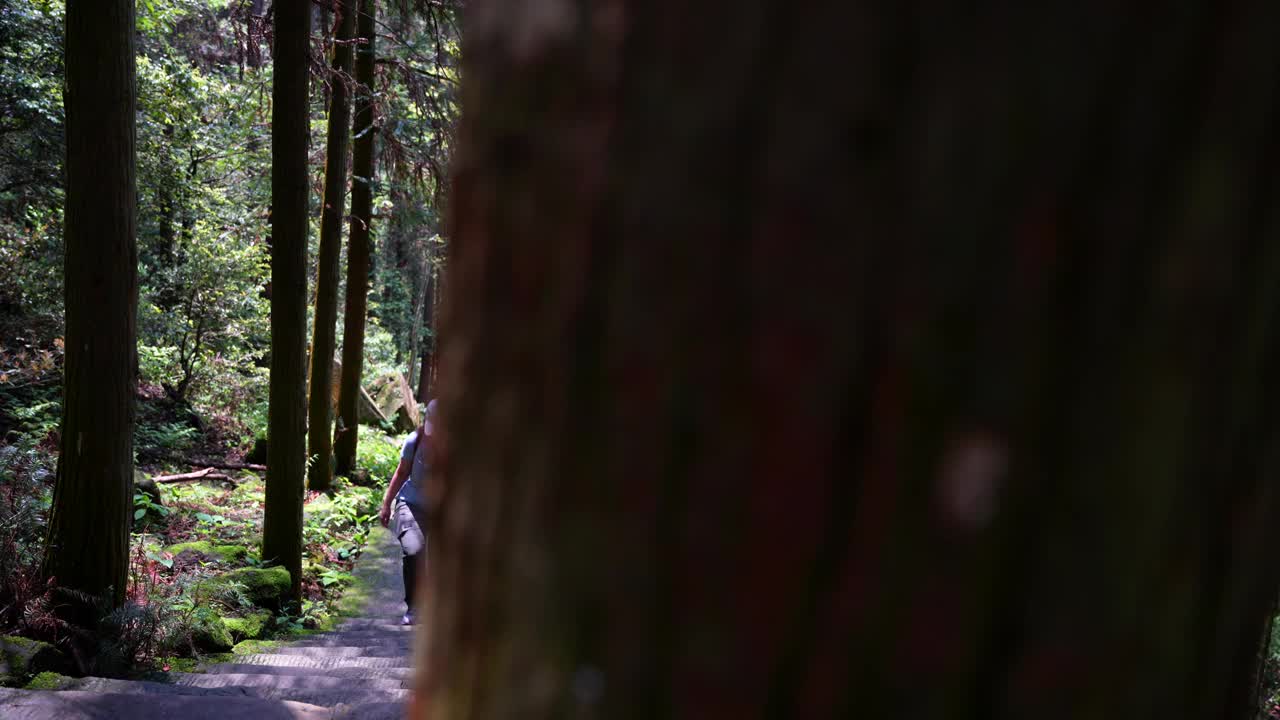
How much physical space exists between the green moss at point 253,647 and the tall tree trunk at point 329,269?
4.67 m

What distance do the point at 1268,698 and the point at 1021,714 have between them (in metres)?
7.12

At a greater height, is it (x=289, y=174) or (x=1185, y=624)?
(x=289, y=174)

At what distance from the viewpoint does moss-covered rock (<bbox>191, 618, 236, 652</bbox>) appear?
5.48m

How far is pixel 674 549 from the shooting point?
46 centimetres

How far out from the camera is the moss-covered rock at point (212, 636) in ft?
18.0

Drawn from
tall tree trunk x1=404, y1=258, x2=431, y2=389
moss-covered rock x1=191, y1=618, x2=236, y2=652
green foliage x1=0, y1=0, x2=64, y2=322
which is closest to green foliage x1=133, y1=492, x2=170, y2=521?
moss-covered rock x1=191, y1=618, x2=236, y2=652

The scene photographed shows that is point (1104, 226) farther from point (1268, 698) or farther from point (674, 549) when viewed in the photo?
point (1268, 698)

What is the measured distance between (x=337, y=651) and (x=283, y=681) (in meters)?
1.21

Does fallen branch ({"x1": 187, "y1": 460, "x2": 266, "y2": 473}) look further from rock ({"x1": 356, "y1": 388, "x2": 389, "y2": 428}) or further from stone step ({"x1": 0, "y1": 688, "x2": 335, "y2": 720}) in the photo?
stone step ({"x1": 0, "y1": 688, "x2": 335, "y2": 720})

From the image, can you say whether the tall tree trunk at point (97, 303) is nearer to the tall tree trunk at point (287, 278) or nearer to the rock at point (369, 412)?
the tall tree trunk at point (287, 278)

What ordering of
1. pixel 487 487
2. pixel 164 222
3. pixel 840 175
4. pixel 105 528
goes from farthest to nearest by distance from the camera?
pixel 164 222 < pixel 105 528 < pixel 487 487 < pixel 840 175

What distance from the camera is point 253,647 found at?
6105 mm

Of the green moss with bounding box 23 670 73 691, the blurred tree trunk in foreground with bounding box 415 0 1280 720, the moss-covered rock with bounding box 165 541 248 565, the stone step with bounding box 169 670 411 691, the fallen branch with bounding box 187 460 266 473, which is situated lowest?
the fallen branch with bounding box 187 460 266 473

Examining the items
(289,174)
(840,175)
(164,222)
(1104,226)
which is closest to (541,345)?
(840,175)
